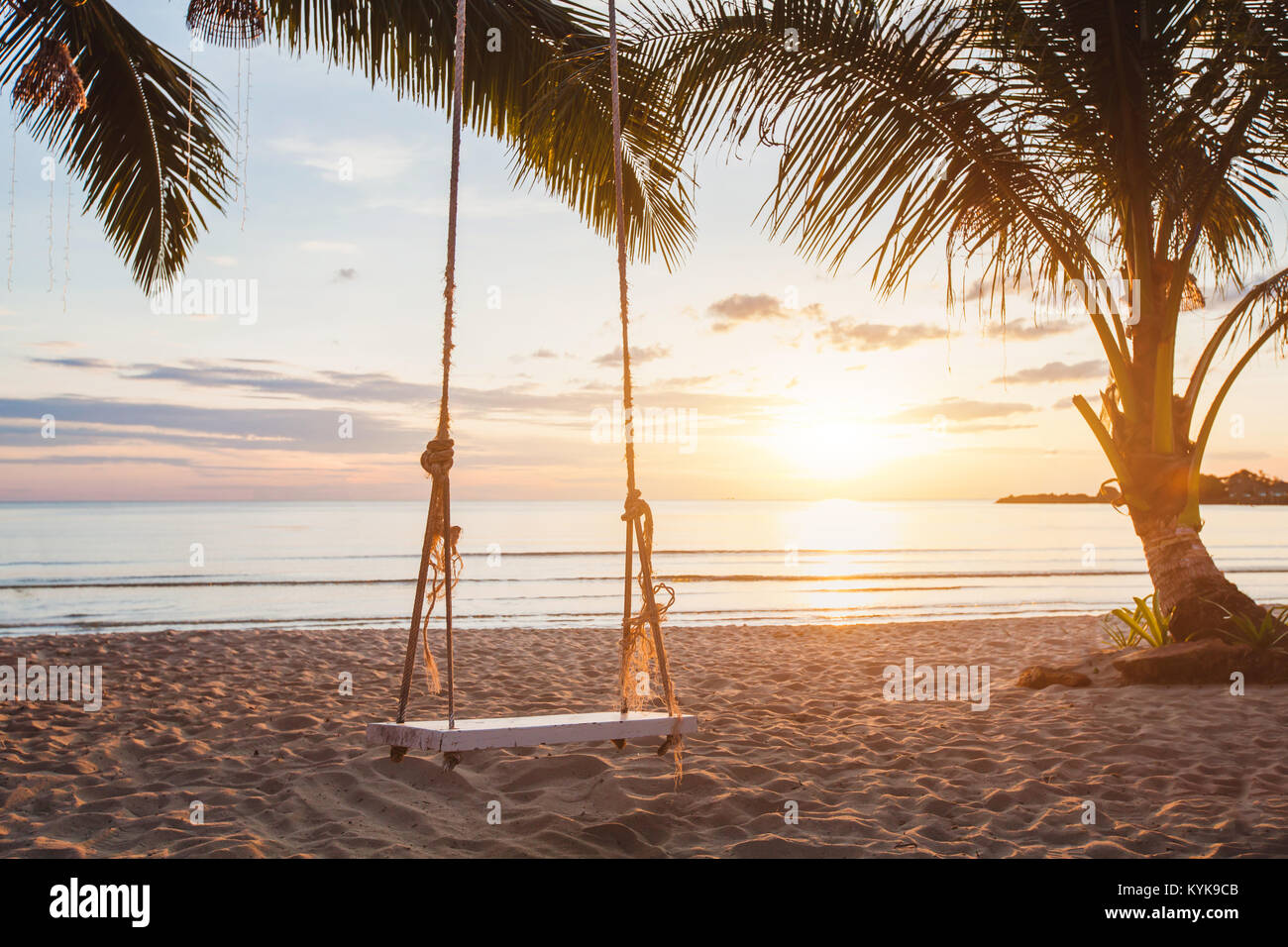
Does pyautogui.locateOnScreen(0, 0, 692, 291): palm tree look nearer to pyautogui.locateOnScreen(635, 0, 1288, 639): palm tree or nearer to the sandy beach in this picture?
pyautogui.locateOnScreen(635, 0, 1288, 639): palm tree

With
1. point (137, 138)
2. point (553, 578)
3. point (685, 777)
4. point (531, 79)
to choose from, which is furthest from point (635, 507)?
point (553, 578)

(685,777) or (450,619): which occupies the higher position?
(450,619)

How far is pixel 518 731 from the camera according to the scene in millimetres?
2820

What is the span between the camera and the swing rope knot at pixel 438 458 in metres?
3.18

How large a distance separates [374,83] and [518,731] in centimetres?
467

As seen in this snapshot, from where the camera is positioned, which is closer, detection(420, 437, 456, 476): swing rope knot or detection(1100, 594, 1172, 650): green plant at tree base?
detection(420, 437, 456, 476): swing rope knot

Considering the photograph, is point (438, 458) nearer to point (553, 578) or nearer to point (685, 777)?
Result: point (685, 777)

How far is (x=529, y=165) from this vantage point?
6430mm

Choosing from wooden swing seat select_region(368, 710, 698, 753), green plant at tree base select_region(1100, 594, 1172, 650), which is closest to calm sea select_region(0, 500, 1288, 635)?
green plant at tree base select_region(1100, 594, 1172, 650)

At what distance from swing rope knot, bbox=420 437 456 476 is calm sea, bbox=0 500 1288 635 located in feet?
28.3

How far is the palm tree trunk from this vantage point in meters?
5.68

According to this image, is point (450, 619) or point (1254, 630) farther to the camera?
point (1254, 630)

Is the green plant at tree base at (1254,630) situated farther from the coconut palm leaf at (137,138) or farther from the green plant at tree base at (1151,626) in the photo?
the coconut palm leaf at (137,138)

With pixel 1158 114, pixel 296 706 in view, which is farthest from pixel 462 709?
pixel 1158 114
